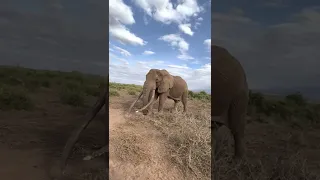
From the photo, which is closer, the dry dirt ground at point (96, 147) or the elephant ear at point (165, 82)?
the dry dirt ground at point (96, 147)

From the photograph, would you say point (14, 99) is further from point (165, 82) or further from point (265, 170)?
point (165, 82)

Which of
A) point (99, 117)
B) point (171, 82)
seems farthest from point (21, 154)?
point (171, 82)

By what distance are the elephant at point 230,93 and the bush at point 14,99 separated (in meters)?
3.03

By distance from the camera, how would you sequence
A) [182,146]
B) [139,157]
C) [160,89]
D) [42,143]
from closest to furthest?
[42,143], [139,157], [182,146], [160,89]

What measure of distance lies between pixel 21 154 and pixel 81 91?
9.09ft

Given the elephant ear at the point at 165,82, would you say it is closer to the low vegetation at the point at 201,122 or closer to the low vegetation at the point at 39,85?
the low vegetation at the point at 201,122

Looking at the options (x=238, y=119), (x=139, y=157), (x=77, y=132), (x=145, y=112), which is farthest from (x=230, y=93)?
(x=145, y=112)

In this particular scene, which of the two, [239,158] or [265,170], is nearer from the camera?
[265,170]

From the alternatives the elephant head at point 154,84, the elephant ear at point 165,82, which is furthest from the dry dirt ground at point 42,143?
the elephant ear at point 165,82

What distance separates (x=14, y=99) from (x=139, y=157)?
7.10 ft

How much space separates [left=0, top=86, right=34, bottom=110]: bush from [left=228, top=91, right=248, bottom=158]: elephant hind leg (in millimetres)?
3296

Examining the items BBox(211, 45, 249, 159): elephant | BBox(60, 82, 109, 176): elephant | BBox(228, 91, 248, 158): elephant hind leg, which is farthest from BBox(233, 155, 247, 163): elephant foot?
BBox(60, 82, 109, 176): elephant

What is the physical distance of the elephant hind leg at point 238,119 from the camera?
643 centimetres

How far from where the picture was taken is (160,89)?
959 cm
